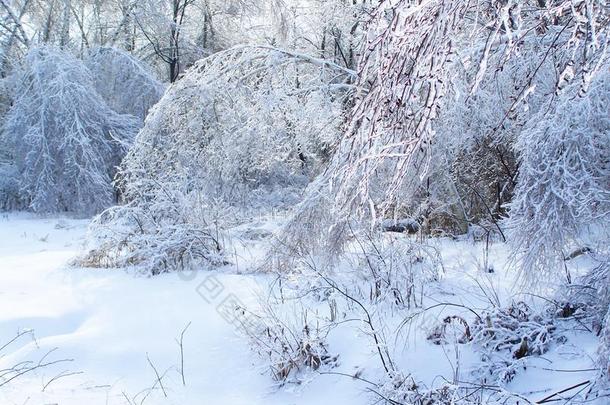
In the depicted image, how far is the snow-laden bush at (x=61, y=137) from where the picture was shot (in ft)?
39.6

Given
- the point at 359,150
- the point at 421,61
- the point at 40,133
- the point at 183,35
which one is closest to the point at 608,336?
the point at 359,150

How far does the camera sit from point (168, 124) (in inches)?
273

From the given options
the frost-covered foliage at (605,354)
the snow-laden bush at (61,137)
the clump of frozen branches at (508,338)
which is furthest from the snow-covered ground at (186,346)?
the snow-laden bush at (61,137)

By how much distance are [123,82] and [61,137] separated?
268cm

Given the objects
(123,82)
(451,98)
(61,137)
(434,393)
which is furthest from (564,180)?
(123,82)

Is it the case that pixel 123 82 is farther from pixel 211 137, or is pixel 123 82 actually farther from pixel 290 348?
pixel 290 348

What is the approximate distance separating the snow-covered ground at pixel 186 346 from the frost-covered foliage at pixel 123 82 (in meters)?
8.75

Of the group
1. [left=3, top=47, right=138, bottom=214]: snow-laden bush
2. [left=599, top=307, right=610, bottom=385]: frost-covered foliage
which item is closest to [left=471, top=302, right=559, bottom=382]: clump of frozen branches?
[left=599, top=307, right=610, bottom=385]: frost-covered foliage

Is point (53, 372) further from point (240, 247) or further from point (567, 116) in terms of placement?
point (567, 116)

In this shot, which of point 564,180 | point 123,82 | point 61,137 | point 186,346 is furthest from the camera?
point 123,82

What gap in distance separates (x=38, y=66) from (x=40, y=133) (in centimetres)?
176

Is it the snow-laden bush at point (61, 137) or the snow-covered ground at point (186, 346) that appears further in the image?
the snow-laden bush at point (61, 137)

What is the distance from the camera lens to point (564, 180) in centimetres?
411

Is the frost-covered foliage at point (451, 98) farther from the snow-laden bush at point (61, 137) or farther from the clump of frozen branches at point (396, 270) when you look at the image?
the snow-laden bush at point (61, 137)
